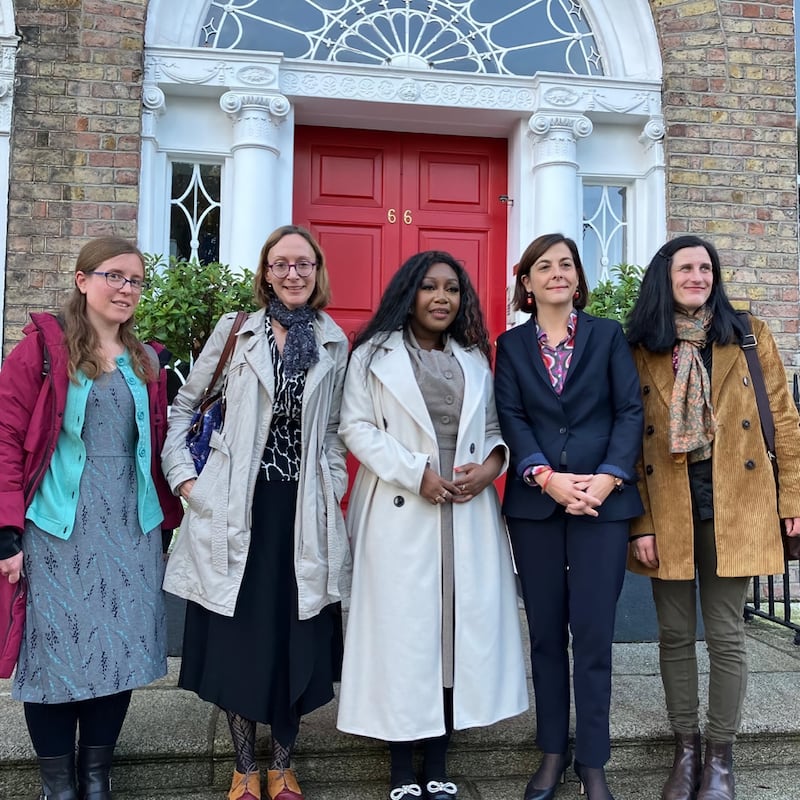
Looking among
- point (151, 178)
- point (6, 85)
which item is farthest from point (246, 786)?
point (6, 85)

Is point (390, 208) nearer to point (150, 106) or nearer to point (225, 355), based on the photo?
point (150, 106)

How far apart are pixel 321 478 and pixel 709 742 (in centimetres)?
166

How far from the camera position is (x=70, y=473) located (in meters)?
2.54

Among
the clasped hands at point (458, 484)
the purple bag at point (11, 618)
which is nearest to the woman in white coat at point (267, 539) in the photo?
the clasped hands at point (458, 484)

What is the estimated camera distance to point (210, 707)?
330 centimetres

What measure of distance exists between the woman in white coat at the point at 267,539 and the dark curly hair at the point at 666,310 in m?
1.16

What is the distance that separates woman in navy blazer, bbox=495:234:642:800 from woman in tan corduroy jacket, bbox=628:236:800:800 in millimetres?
142

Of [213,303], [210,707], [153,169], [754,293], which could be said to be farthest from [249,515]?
[754,293]

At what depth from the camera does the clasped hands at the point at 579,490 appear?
2580 millimetres

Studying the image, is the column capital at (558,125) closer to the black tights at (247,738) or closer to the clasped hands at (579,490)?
the clasped hands at (579,490)

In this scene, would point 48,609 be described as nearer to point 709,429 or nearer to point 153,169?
point 709,429

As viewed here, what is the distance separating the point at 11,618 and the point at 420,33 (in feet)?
15.3

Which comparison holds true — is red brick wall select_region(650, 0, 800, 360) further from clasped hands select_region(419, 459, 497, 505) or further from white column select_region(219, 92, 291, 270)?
clasped hands select_region(419, 459, 497, 505)

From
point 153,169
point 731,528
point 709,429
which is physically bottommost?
point 731,528
